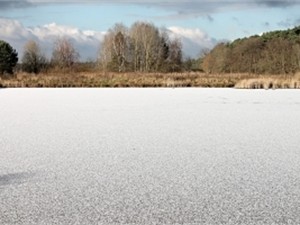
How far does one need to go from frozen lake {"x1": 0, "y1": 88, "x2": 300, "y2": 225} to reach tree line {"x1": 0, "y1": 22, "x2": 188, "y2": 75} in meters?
Answer: 22.0

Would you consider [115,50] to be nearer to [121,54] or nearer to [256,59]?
[121,54]

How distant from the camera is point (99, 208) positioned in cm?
184

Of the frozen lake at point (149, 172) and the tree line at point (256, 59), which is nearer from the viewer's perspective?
the frozen lake at point (149, 172)

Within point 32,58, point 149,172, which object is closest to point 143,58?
point 32,58

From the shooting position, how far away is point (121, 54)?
2673cm

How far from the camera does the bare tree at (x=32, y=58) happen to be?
91.9 feet

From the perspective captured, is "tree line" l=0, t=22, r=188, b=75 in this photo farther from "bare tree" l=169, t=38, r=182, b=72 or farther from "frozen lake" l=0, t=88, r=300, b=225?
"frozen lake" l=0, t=88, r=300, b=225

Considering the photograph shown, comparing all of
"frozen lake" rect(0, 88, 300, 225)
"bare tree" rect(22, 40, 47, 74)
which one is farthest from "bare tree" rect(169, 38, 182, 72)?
"frozen lake" rect(0, 88, 300, 225)

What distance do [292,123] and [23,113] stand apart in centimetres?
335

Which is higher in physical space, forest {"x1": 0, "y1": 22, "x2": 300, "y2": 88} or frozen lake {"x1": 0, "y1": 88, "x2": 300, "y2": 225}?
forest {"x1": 0, "y1": 22, "x2": 300, "y2": 88}

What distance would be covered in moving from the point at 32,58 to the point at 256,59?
14165mm

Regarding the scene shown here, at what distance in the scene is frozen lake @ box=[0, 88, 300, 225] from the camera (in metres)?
1.78

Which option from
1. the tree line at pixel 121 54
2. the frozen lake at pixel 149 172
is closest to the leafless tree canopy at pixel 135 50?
the tree line at pixel 121 54

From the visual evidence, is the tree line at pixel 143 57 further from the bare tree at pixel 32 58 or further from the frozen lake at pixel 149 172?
the frozen lake at pixel 149 172
